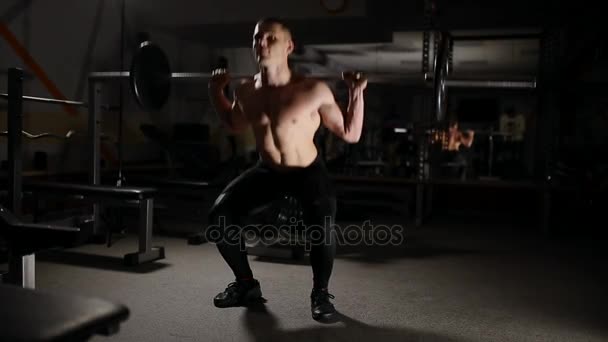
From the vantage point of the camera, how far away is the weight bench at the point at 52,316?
2.79 ft

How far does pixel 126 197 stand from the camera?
9.78ft

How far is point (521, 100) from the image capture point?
13000 mm

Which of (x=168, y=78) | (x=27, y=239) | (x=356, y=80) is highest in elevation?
(x=168, y=78)

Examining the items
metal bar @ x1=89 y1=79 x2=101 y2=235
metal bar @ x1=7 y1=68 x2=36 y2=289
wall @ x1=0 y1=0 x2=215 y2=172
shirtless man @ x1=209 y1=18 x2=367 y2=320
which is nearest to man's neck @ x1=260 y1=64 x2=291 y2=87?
shirtless man @ x1=209 y1=18 x2=367 y2=320

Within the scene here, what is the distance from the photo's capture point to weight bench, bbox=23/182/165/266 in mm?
3000

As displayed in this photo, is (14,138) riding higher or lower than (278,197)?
higher

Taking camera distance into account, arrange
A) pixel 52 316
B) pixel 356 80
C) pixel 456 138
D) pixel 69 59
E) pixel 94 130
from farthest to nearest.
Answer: pixel 69 59, pixel 456 138, pixel 94 130, pixel 356 80, pixel 52 316

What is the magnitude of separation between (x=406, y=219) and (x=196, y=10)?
11.7ft

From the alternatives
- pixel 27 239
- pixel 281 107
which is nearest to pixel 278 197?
pixel 281 107

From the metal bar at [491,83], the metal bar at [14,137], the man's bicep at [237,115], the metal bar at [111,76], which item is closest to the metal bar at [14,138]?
the metal bar at [14,137]

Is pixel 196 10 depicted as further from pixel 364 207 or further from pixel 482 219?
pixel 482 219

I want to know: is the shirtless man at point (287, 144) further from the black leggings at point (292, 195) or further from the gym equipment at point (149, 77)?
the gym equipment at point (149, 77)

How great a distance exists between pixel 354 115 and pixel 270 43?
47 centimetres

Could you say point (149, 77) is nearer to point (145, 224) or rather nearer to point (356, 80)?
point (145, 224)
